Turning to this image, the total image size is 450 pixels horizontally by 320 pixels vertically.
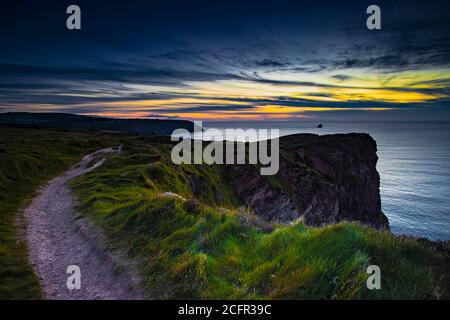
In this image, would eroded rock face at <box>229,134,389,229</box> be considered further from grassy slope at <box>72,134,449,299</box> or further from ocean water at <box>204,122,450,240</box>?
grassy slope at <box>72,134,449,299</box>

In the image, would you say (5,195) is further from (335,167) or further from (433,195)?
(433,195)

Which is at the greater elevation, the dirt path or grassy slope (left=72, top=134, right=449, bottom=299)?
grassy slope (left=72, top=134, right=449, bottom=299)

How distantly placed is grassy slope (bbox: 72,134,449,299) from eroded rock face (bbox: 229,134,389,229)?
3920cm

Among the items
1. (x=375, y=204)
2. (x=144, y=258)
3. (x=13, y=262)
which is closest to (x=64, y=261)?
(x=13, y=262)

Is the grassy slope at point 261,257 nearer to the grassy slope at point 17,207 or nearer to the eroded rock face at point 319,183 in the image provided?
the grassy slope at point 17,207

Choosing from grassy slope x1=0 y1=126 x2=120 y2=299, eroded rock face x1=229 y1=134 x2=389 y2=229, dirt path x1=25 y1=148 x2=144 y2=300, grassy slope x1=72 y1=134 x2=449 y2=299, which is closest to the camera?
grassy slope x1=72 y1=134 x2=449 y2=299

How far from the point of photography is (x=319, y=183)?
80.9 meters

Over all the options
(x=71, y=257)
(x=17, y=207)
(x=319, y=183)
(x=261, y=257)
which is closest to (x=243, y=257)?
(x=261, y=257)

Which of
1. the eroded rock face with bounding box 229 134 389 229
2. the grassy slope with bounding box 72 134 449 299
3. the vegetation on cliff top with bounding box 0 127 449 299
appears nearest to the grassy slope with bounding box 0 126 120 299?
the vegetation on cliff top with bounding box 0 127 449 299

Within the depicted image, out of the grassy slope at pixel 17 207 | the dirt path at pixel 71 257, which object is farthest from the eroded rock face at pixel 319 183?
the dirt path at pixel 71 257

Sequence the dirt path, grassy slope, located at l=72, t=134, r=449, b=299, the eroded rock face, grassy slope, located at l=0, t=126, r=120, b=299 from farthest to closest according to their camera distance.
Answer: the eroded rock face → grassy slope, located at l=0, t=126, r=120, b=299 → the dirt path → grassy slope, located at l=72, t=134, r=449, b=299

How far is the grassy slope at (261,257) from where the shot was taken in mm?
6645

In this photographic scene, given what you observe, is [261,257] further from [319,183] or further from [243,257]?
[319,183]

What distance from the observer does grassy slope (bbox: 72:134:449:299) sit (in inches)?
262
